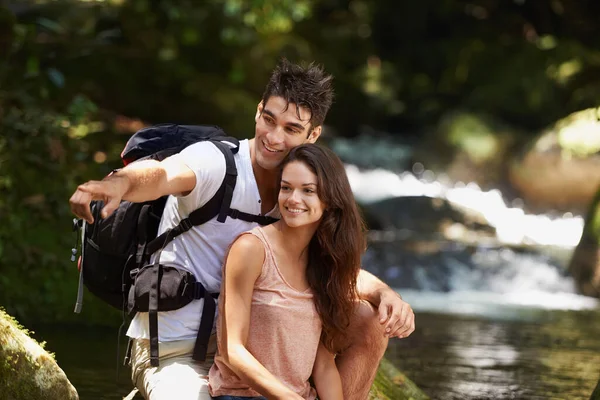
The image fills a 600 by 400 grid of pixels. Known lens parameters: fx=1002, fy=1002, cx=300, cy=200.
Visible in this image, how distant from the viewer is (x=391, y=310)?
3703mm

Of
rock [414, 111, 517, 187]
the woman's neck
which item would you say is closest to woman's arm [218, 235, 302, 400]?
the woman's neck

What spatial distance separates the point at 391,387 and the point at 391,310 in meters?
1.43

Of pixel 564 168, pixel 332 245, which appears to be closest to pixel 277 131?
pixel 332 245

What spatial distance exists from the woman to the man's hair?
0.81 feet

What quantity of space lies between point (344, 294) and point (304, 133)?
2.06 feet

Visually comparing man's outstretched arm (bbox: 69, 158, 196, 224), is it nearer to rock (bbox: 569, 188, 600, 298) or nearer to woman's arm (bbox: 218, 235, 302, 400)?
woman's arm (bbox: 218, 235, 302, 400)

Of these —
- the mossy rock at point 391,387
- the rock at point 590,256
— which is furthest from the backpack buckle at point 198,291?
the rock at point 590,256

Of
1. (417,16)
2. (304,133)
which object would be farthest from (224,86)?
(304,133)

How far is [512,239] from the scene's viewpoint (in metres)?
15.7

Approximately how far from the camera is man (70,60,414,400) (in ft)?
11.8

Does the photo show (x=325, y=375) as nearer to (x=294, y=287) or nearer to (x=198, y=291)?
(x=294, y=287)

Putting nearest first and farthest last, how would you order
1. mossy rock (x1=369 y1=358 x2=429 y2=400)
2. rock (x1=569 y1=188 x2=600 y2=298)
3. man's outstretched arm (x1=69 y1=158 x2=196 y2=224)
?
1. man's outstretched arm (x1=69 y1=158 x2=196 y2=224)
2. mossy rock (x1=369 y1=358 x2=429 y2=400)
3. rock (x1=569 y1=188 x2=600 y2=298)

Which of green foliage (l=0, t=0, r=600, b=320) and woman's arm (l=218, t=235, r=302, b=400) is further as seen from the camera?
green foliage (l=0, t=0, r=600, b=320)

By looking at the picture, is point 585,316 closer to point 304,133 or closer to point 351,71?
point 304,133
